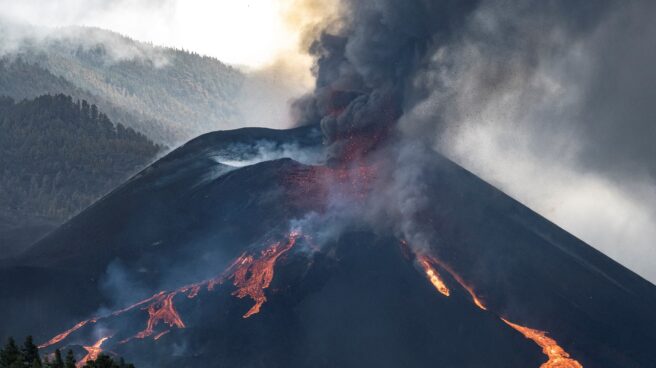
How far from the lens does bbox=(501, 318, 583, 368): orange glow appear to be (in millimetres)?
68375

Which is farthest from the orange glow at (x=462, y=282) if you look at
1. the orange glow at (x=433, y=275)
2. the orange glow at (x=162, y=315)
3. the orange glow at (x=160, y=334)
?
the orange glow at (x=160, y=334)

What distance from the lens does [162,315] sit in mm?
73312

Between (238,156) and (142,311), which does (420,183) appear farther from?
(142,311)

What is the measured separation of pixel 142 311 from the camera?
7419 centimetres

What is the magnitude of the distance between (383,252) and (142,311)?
17.1 meters

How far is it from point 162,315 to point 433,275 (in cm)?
1834

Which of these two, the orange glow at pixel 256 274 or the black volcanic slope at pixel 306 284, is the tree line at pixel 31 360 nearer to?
the black volcanic slope at pixel 306 284

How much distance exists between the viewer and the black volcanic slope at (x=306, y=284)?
69.9 m

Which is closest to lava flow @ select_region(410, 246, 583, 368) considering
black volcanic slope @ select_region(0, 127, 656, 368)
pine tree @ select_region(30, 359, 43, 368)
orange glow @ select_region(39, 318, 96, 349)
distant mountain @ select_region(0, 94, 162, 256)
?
black volcanic slope @ select_region(0, 127, 656, 368)

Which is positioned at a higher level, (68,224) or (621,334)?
(68,224)

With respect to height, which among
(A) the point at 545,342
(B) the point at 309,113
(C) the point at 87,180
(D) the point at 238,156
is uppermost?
(C) the point at 87,180

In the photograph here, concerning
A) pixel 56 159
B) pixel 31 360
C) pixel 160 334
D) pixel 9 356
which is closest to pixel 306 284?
pixel 160 334

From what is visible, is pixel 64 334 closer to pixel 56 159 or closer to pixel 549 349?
pixel 549 349

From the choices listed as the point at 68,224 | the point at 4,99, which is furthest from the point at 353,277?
the point at 4,99
